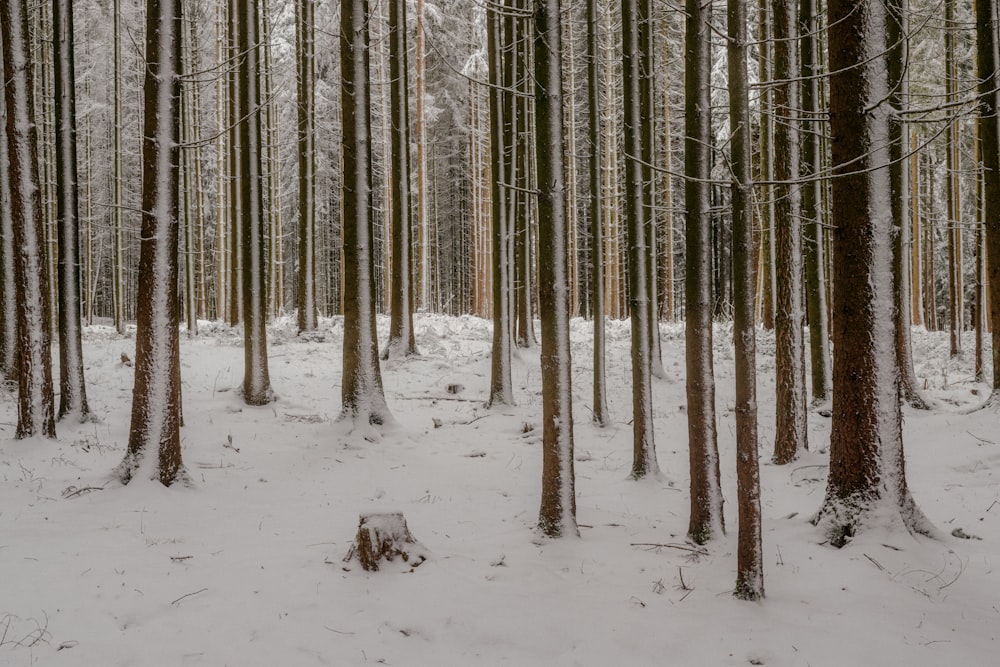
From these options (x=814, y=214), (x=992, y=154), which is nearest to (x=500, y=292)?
(x=814, y=214)

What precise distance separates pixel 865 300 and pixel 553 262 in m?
2.71

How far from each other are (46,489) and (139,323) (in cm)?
209

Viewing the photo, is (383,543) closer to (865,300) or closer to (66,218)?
(865,300)

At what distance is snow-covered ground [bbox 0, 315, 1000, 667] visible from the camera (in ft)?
13.4

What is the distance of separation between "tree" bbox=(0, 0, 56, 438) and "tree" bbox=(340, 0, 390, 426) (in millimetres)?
4069

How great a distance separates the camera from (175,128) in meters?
7.13

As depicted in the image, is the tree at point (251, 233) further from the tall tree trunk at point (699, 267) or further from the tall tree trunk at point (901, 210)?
the tall tree trunk at point (901, 210)

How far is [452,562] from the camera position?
5.53 metres

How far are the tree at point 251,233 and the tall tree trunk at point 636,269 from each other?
6612 millimetres

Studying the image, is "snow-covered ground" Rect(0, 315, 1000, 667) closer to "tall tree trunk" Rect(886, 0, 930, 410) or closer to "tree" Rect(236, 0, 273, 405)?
"tall tree trunk" Rect(886, 0, 930, 410)

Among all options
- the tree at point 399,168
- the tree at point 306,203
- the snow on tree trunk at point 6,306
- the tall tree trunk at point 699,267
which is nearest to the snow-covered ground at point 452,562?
the tall tree trunk at point 699,267

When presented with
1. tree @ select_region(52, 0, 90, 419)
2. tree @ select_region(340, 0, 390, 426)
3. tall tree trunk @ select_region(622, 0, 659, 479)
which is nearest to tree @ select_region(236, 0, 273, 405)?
tree @ select_region(340, 0, 390, 426)

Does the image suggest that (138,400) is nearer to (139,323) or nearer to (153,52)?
(139,323)

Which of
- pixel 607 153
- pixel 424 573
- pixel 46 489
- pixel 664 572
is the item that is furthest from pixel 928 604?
pixel 607 153
